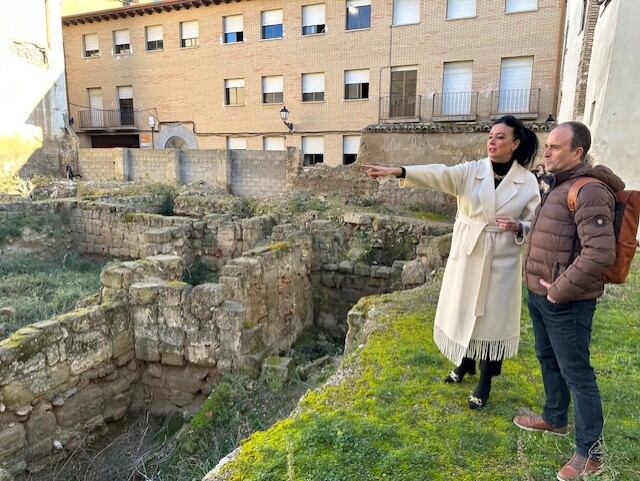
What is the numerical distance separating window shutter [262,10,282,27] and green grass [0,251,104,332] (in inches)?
590

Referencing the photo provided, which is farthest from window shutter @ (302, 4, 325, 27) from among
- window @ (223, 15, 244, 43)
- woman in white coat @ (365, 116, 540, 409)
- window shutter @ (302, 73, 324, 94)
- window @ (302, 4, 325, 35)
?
woman in white coat @ (365, 116, 540, 409)

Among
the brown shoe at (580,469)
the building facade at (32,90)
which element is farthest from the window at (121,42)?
the brown shoe at (580,469)

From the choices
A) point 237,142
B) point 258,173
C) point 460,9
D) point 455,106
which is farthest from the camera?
point 237,142

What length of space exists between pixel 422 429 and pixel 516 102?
18555 millimetres

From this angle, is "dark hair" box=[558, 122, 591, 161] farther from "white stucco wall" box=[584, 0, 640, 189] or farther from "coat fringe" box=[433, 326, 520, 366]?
"white stucco wall" box=[584, 0, 640, 189]

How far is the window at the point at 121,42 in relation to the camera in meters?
25.4

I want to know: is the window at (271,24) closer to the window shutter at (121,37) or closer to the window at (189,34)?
the window at (189,34)

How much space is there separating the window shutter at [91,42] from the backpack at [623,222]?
29084 millimetres

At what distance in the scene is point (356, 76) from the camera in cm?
2100

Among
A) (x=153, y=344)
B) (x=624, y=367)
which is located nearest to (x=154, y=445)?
(x=153, y=344)

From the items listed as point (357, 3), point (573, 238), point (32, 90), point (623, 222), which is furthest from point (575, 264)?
point (32, 90)

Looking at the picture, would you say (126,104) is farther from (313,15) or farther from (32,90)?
(313,15)

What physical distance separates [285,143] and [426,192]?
32.1 feet

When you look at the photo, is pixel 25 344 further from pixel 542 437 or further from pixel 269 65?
pixel 269 65
